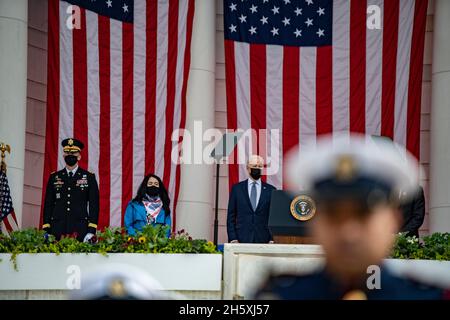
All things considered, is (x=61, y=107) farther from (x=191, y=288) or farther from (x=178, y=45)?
(x=191, y=288)

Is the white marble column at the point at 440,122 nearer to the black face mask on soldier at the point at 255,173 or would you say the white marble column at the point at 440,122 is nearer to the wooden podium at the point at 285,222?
the black face mask on soldier at the point at 255,173

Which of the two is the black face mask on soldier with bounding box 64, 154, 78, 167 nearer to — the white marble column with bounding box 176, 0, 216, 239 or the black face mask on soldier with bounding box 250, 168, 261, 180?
the black face mask on soldier with bounding box 250, 168, 261, 180

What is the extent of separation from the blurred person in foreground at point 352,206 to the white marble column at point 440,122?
14688 millimetres

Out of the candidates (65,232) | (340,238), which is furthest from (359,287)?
(65,232)

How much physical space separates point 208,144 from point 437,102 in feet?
13.3

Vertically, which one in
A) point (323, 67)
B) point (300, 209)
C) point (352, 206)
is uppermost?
point (323, 67)

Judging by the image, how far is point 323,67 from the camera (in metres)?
16.9

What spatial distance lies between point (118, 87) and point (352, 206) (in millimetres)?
14420

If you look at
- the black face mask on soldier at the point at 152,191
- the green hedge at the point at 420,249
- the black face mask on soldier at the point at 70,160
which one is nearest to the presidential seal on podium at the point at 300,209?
the green hedge at the point at 420,249

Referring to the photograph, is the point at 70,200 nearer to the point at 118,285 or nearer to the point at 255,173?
the point at 255,173

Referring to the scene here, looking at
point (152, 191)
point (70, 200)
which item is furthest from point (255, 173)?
point (70, 200)

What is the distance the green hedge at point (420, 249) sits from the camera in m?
8.78

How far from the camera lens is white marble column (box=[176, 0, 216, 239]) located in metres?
16.5

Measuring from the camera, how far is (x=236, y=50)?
1680 cm
